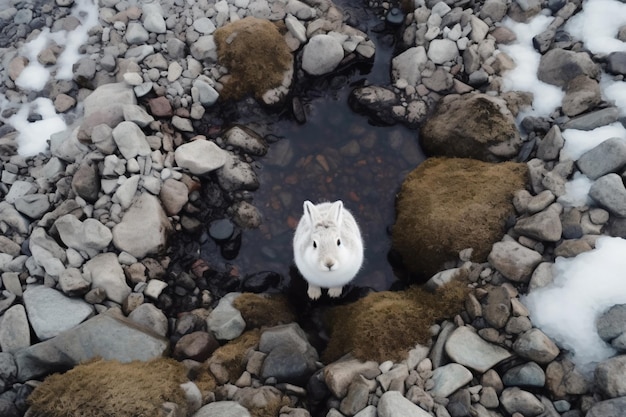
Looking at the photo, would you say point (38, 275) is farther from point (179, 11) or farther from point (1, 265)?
point (179, 11)

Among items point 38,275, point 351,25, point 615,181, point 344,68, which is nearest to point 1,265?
point 38,275

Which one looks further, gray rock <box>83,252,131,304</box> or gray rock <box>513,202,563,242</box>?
gray rock <box>83,252,131,304</box>

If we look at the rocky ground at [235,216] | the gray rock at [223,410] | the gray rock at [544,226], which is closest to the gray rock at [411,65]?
the rocky ground at [235,216]

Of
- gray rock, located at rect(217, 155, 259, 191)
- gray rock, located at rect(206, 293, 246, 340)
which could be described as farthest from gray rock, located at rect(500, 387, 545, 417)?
gray rock, located at rect(217, 155, 259, 191)

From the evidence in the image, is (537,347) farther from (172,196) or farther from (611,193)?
(172,196)

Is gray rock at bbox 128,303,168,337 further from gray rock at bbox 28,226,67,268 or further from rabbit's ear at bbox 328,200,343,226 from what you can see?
rabbit's ear at bbox 328,200,343,226

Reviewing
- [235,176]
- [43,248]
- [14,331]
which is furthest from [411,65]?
[14,331]

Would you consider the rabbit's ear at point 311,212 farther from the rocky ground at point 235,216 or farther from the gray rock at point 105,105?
the gray rock at point 105,105
